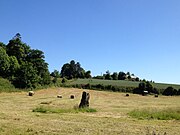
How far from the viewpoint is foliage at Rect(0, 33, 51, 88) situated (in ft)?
242

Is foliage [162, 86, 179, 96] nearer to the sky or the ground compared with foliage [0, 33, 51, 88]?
nearer to the ground

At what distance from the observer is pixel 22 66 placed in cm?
7669

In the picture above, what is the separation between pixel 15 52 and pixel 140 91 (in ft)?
135

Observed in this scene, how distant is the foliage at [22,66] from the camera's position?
7373 centimetres

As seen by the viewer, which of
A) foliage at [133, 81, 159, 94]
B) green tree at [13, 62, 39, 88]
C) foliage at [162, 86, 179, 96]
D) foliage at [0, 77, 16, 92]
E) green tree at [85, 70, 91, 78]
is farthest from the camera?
green tree at [85, 70, 91, 78]

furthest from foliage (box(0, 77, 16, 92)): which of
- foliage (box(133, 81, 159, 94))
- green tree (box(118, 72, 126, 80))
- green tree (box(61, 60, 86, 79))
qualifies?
green tree (box(61, 60, 86, 79))

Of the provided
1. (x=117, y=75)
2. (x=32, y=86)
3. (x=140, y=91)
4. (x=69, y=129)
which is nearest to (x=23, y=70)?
(x=32, y=86)

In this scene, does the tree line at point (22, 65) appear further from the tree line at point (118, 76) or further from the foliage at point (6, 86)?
the tree line at point (118, 76)

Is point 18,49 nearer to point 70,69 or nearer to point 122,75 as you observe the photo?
point 122,75

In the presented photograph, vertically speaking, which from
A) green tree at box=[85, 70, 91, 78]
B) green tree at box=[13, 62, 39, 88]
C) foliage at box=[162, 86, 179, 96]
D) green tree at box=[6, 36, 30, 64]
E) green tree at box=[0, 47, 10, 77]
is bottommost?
foliage at box=[162, 86, 179, 96]

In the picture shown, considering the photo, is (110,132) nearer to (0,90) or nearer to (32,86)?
(0,90)

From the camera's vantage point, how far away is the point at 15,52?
9481 centimetres

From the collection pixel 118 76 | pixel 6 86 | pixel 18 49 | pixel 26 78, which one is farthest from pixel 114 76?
pixel 6 86

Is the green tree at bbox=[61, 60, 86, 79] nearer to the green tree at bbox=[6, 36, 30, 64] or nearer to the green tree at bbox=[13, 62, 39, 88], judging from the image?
the green tree at bbox=[6, 36, 30, 64]
